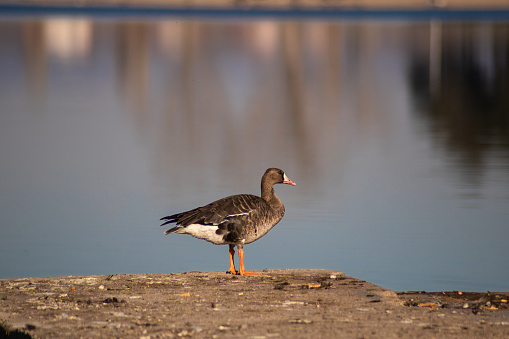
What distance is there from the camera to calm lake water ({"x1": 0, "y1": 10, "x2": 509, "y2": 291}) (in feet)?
49.4

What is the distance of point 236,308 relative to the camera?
10031mm

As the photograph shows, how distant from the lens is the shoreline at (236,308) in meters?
9.06

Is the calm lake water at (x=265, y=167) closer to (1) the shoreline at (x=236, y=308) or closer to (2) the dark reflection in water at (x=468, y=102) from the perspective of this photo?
(2) the dark reflection in water at (x=468, y=102)

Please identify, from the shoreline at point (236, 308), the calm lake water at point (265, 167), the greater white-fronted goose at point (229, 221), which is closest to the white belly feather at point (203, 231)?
the greater white-fronted goose at point (229, 221)

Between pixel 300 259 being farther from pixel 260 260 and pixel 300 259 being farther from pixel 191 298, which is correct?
pixel 191 298

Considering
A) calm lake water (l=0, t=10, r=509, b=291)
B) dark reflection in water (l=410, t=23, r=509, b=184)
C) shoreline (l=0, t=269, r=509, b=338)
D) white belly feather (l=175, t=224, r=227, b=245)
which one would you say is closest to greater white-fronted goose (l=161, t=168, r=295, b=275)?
white belly feather (l=175, t=224, r=227, b=245)

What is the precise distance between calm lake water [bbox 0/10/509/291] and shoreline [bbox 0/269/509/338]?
2.40m

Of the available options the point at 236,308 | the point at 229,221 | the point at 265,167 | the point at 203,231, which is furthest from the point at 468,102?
the point at 236,308

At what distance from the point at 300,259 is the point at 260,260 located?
626 mm

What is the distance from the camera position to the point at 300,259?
1474 centimetres

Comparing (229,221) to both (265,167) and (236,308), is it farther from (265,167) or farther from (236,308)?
(265,167)

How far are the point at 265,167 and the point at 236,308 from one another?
47.4 ft

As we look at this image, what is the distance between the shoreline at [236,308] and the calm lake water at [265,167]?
240cm

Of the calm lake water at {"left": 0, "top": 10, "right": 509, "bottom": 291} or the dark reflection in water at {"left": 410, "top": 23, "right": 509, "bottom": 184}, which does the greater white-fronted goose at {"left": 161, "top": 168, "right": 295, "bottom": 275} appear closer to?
the calm lake water at {"left": 0, "top": 10, "right": 509, "bottom": 291}
